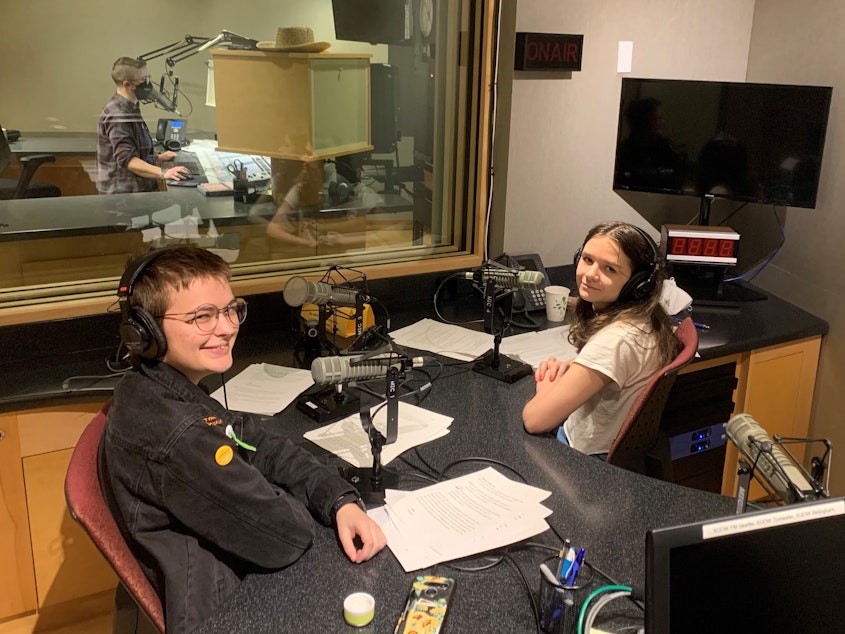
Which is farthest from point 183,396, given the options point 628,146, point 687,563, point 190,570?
point 628,146

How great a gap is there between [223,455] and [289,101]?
144 centimetres

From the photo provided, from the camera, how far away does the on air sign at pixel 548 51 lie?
2.42 m

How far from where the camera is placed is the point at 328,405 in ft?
5.67

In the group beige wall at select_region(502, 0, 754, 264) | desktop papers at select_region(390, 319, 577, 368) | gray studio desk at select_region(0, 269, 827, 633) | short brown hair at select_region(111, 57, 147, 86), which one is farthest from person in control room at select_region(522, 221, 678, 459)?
short brown hair at select_region(111, 57, 147, 86)

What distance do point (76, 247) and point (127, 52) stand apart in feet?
1.85

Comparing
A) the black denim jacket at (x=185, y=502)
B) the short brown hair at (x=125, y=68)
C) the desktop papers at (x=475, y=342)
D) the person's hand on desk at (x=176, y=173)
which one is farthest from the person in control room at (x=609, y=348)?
the short brown hair at (x=125, y=68)

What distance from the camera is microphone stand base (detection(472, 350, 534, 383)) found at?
1.94 m

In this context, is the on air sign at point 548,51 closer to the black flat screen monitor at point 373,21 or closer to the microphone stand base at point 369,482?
the black flat screen monitor at point 373,21

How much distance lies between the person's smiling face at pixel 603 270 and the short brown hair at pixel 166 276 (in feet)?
2.81

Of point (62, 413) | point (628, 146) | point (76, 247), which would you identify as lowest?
point (62, 413)

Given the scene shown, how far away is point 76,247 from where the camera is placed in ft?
6.77

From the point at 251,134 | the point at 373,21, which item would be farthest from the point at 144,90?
the point at 373,21

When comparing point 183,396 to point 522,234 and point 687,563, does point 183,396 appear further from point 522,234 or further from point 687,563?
point 522,234

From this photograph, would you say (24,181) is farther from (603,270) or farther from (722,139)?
(722,139)
